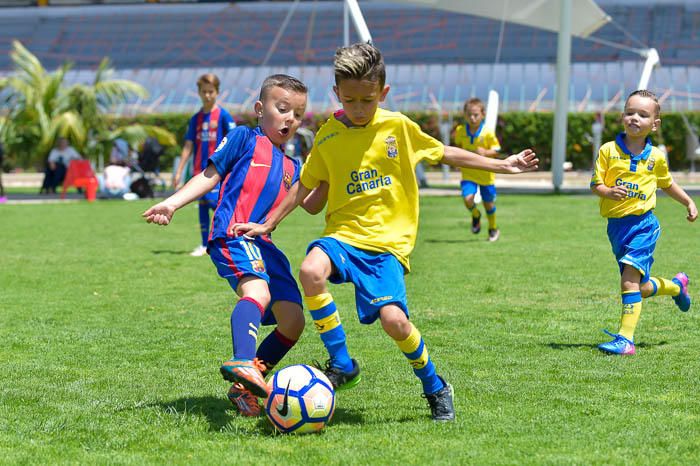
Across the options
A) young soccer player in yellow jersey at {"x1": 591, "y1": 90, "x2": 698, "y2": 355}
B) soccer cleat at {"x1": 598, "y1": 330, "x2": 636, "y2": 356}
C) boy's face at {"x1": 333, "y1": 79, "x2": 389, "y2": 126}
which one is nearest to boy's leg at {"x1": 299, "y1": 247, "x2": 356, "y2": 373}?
boy's face at {"x1": 333, "y1": 79, "x2": 389, "y2": 126}

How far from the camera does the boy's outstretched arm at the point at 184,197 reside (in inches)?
188

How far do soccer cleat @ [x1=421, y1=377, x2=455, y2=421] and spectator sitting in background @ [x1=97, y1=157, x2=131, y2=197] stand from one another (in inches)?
886

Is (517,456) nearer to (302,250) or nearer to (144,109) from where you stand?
(302,250)

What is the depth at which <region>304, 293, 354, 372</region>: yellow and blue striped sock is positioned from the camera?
15.5ft

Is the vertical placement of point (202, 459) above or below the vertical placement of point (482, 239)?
above

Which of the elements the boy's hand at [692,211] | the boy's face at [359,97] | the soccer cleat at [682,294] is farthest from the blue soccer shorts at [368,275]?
the soccer cleat at [682,294]

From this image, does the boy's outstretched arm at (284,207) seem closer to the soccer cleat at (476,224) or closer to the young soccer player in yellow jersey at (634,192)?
the young soccer player in yellow jersey at (634,192)

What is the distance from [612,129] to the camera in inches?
1480

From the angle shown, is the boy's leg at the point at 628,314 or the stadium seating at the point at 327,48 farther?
the stadium seating at the point at 327,48

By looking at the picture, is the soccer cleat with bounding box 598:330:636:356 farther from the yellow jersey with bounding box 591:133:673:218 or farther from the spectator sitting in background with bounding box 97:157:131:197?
the spectator sitting in background with bounding box 97:157:131:197

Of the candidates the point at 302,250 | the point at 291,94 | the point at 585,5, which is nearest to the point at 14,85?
the point at 585,5

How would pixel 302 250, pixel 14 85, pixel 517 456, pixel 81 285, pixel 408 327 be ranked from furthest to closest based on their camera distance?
pixel 14 85, pixel 302 250, pixel 81 285, pixel 408 327, pixel 517 456

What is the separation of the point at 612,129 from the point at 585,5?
11.2m

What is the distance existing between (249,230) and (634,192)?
290 centimetres
